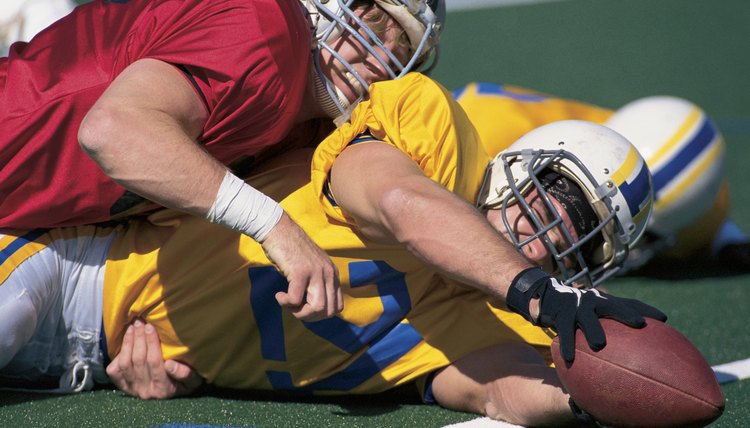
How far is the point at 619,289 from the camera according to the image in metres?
4.33

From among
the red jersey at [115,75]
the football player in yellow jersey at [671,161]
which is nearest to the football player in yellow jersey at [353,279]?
the red jersey at [115,75]

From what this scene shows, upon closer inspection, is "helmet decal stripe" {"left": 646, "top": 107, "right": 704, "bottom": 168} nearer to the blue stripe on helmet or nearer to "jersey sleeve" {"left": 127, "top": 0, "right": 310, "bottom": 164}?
the blue stripe on helmet

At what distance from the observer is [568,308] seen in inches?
86.1

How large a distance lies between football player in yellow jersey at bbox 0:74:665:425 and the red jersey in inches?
6.0

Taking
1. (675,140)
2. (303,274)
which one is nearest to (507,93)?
(675,140)

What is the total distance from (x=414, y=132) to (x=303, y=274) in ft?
1.85

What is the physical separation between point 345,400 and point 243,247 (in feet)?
1.77

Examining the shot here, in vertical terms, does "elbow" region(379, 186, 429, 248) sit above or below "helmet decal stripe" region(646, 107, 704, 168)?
above

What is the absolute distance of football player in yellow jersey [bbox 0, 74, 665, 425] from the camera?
2.75m

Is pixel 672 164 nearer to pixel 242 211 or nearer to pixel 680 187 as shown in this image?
pixel 680 187

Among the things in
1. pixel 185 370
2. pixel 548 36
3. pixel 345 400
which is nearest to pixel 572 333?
pixel 345 400

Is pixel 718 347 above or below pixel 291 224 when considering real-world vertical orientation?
below

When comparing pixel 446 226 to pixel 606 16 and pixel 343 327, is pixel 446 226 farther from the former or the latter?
pixel 606 16

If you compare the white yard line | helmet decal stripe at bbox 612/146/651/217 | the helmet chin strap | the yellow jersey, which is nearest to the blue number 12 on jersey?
the yellow jersey
